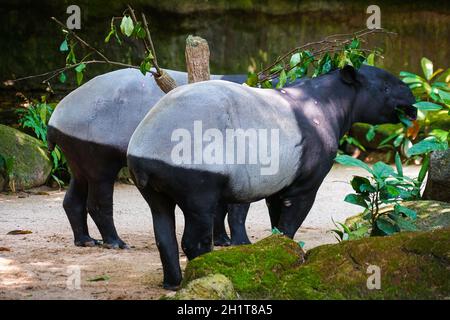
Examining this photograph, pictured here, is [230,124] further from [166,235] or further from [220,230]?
[220,230]

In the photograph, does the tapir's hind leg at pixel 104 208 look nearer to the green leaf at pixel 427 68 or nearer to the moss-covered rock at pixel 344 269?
the moss-covered rock at pixel 344 269

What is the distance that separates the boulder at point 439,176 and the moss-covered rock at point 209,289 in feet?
11.5

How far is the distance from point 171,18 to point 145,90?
592 centimetres

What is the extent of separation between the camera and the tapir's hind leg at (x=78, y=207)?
23.1ft

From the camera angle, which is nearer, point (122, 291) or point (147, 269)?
point (122, 291)

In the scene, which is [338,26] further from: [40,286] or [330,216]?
[40,286]

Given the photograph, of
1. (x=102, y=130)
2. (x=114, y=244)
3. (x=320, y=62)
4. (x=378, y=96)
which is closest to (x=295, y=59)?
(x=320, y=62)

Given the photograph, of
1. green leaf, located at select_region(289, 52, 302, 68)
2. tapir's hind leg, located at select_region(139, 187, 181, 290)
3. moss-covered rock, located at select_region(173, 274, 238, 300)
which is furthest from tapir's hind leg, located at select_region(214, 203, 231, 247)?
moss-covered rock, located at select_region(173, 274, 238, 300)

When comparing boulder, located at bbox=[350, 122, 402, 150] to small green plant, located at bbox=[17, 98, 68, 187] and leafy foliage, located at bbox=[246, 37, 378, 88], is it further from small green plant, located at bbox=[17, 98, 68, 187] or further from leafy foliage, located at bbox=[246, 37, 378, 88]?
leafy foliage, located at bbox=[246, 37, 378, 88]

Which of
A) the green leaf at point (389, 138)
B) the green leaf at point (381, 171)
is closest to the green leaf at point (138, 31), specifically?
the green leaf at point (381, 171)

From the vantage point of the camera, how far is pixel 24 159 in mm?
10406

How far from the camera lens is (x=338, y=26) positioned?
13008 mm

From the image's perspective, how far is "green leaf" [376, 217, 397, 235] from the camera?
6.15 m
